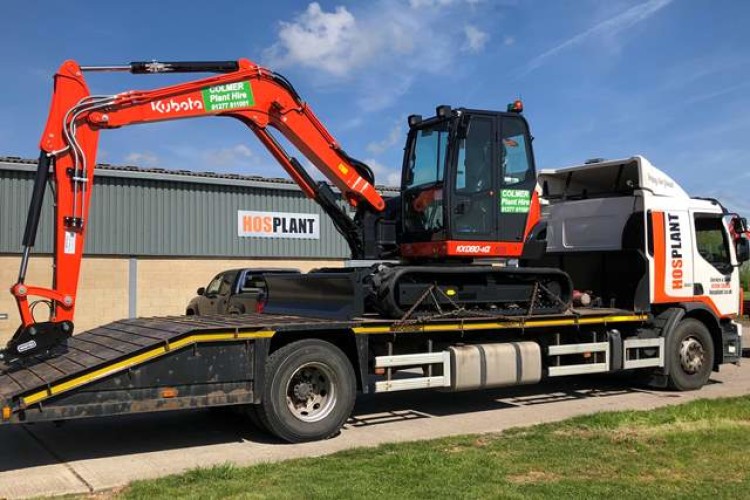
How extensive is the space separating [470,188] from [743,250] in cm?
567

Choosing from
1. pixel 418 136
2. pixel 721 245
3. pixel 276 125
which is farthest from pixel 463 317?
pixel 721 245

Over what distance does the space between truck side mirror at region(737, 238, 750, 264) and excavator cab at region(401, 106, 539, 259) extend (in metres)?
4.34

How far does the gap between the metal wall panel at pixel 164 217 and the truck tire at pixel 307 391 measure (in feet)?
42.3

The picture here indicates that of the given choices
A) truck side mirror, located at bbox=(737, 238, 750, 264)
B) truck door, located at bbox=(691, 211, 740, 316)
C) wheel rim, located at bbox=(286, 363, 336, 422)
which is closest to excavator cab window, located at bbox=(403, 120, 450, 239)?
wheel rim, located at bbox=(286, 363, 336, 422)

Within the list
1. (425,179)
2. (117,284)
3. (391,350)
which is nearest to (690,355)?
(425,179)

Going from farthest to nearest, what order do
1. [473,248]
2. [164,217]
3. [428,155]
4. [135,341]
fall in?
1. [164,217]
2. [428,155]
3. [473,248]
4. [135,341]

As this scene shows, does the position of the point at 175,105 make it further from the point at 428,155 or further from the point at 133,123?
the point at 428,155

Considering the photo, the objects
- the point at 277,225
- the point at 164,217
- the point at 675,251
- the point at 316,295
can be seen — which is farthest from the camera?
the point at 277,225

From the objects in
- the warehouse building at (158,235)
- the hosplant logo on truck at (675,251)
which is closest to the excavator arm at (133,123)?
the hosplant logo on truck at (675,251)

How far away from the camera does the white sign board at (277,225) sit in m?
22.0

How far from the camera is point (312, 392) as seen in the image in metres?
8.16

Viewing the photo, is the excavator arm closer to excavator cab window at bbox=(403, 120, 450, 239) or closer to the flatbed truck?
excavator cab window at bbox=(403, 120, 450, 239)

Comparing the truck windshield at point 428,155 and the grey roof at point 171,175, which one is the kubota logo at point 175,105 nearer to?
the truck windshield at point 428,155

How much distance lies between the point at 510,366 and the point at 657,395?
3076mm
